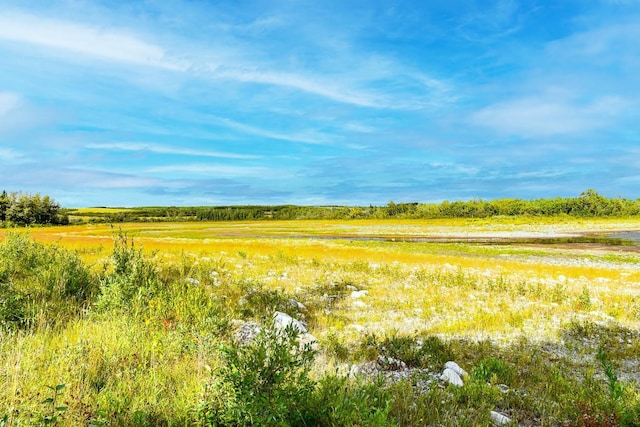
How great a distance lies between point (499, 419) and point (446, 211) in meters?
171

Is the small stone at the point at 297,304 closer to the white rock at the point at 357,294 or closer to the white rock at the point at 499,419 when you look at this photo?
the white rock at the point at 357,294

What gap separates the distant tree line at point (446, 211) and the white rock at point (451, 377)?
149m

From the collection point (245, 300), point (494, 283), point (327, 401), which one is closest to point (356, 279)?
point (494, 283)

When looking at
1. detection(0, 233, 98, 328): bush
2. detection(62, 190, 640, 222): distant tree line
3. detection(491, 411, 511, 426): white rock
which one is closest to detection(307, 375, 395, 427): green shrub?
detection(491, 411, 511, 426): white rock

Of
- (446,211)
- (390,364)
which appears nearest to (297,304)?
(390,364)

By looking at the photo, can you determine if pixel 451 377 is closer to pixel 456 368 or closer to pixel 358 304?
pixel 456 368

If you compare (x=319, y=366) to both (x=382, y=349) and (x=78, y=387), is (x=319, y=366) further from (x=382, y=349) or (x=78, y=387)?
(x=78, y=387)

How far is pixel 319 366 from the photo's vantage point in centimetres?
640

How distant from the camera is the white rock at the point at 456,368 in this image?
22.6 feet

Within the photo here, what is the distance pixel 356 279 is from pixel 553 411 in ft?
43.2

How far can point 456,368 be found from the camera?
23.1ft

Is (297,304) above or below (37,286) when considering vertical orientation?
below

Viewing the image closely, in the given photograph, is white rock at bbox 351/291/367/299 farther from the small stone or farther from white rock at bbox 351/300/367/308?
the small stone

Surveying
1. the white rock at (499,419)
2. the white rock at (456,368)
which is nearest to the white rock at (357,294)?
the white rock at (456,368)
